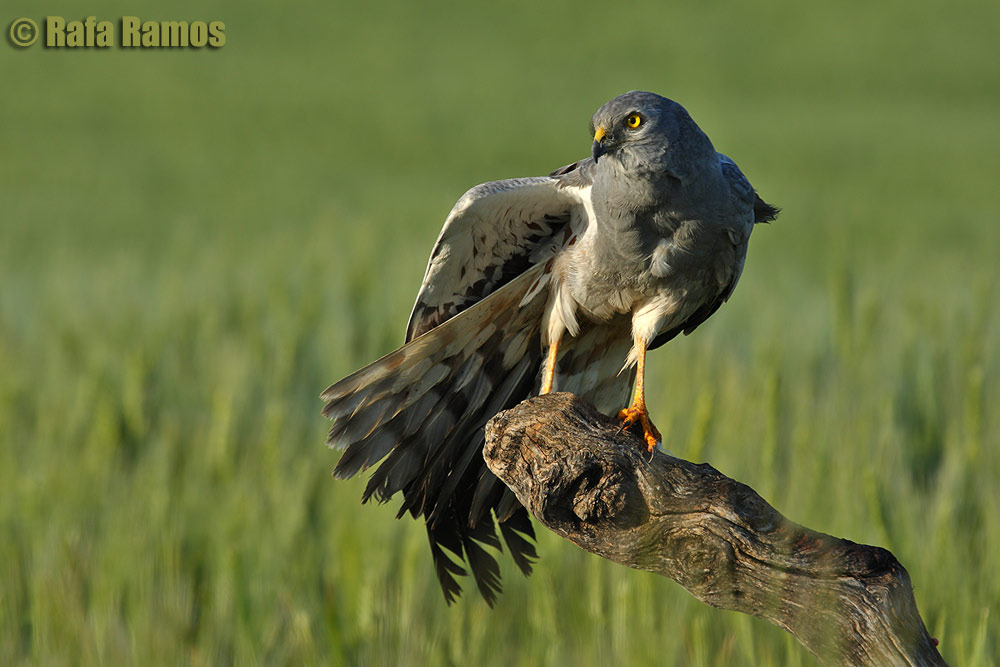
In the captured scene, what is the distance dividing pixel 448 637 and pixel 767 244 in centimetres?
847

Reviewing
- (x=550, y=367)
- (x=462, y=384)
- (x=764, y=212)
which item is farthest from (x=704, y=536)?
(x=764, y=212)

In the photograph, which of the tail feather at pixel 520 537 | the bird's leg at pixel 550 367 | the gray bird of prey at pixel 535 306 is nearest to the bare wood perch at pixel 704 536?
the gray bird of prey at pixel 535 306

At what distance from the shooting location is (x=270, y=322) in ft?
23.0

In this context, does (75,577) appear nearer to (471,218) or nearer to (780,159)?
(471,218)

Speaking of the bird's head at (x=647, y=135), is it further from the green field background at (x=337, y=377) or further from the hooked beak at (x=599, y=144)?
the green field background at (x=337, y=377)

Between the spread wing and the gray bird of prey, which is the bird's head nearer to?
the gray bird of prey

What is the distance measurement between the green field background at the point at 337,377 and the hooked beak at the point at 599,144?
3.10 feet

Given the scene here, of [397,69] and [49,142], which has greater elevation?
[397,69]

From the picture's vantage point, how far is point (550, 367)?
3848 millimetres

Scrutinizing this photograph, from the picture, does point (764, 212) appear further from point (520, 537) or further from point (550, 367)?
point (520, 537)

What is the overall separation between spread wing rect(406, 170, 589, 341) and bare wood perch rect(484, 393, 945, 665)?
1.04 meters

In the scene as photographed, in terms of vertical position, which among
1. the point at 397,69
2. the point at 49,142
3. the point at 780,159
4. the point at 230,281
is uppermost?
the point at 397,69

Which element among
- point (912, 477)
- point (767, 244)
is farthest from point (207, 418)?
point (767, 244)

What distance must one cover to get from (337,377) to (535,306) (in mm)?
2359
